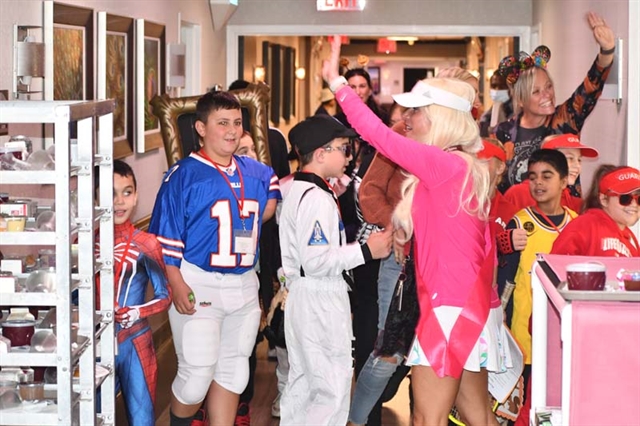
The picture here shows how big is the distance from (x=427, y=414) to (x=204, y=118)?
1797mm

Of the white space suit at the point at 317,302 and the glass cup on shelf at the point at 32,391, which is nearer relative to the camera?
the glass cup on shelf at the point at 32,391

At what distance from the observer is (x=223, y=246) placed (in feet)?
15.6

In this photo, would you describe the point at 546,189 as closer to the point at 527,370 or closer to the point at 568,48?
the point at 527,370

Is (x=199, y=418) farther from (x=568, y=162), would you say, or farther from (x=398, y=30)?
(x=398, y=30)

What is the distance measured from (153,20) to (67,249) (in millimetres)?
5015

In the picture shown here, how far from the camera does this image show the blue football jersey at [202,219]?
4.77m

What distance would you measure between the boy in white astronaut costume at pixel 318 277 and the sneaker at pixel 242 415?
90 centimetres

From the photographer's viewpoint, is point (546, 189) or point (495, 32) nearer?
point (546, 189)

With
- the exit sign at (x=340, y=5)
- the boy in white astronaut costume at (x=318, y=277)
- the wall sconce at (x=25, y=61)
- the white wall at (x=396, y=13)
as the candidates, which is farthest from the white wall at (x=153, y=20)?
the boy in white astronaut costume at (x=318, y=277)

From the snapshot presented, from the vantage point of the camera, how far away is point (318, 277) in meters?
4.67

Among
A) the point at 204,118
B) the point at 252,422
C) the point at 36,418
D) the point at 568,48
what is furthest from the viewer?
the point at 568,48

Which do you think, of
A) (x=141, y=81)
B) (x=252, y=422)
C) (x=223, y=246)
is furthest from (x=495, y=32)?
(x=223, y=246)

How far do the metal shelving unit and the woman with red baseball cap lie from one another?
198cm

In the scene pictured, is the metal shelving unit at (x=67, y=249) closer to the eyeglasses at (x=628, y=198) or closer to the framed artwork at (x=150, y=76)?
the eyeglasses at (x=628, y=198)
